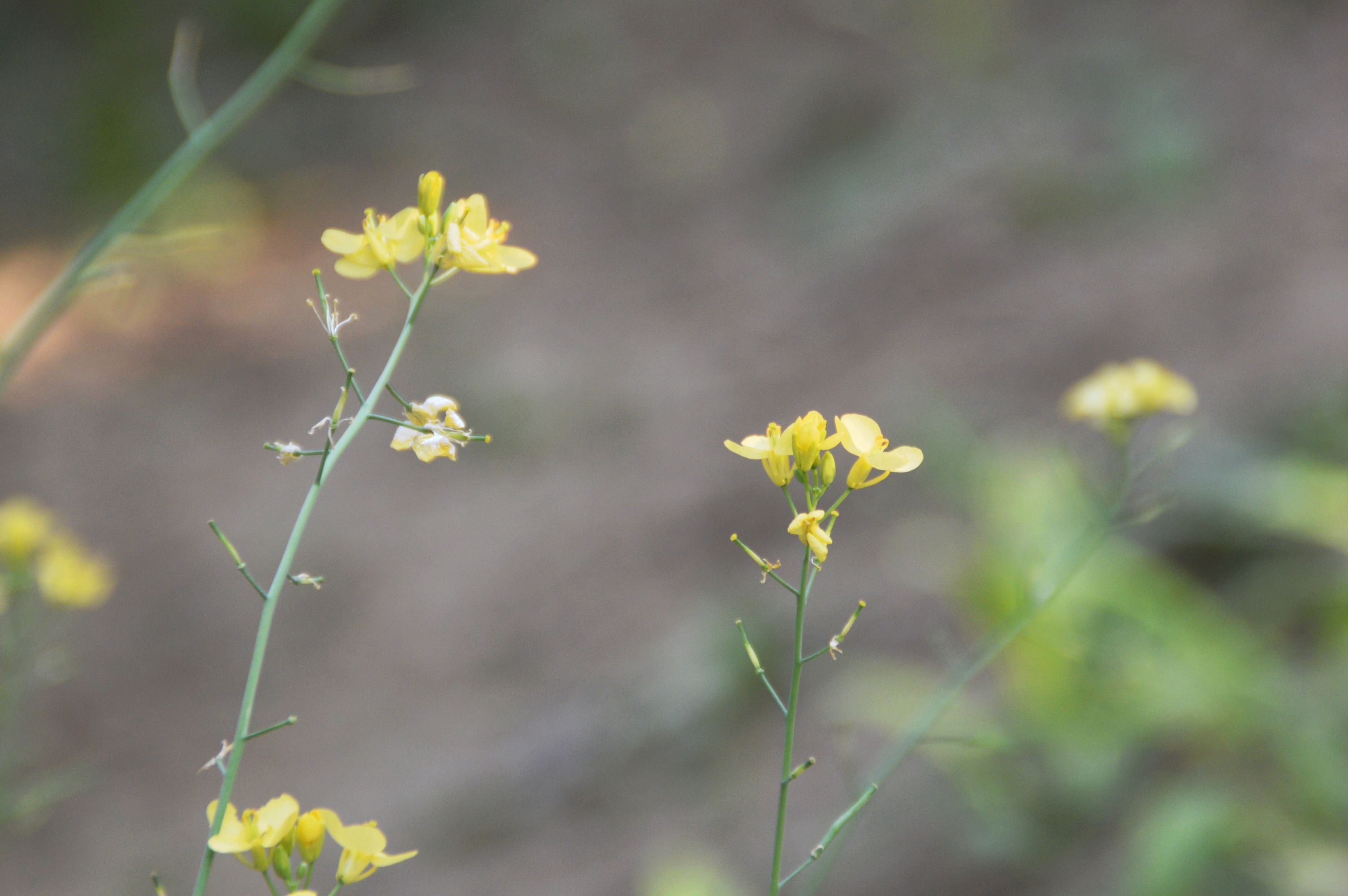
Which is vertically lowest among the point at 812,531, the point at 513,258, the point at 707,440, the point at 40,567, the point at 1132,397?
the point at 707,440

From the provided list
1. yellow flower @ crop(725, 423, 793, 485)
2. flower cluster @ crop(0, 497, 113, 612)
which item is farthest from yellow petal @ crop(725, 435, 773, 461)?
flower cluster @ crop(0, 497, 113, 612)

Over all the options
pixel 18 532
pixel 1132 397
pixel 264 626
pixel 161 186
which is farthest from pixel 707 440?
pixel 264 626

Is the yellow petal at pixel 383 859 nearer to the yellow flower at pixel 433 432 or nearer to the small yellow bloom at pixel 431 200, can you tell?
the yellow flower at pixel 433 432

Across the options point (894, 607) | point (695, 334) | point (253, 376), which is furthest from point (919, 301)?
point (253, 376)

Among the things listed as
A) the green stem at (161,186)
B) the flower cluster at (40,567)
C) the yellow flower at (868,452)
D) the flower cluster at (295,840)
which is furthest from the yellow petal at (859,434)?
the flower cluster at (40,567)

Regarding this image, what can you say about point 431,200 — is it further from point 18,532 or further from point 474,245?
point 18,532

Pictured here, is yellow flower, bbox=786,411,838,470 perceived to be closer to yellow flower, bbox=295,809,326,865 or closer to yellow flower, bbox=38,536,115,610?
yellow flower, bbox=295,809,326,865
